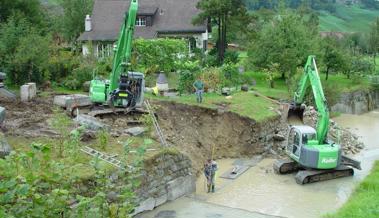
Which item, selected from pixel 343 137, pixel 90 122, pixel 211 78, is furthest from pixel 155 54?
pixel 90 122

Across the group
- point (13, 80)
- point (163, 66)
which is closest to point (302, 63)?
point (163, 66)

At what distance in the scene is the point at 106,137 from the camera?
17984 mm

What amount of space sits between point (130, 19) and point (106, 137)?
5.53m

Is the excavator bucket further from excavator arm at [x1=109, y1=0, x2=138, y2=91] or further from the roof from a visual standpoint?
the roof

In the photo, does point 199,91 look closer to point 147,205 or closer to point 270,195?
point 270,195

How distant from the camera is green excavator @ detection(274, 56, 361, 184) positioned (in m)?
20.7

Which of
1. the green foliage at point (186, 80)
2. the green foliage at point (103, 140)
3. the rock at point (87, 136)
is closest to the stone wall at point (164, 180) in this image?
the green foliage at point (103, 140)

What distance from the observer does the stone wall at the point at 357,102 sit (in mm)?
39969

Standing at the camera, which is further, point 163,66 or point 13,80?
point 163,66

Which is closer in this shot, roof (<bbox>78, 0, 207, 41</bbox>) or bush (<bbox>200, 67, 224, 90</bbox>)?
bush (<bbox>200, 67, 224, 90</bbox>)

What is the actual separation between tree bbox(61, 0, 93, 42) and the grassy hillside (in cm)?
6831

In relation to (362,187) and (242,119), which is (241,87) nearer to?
(242,119)

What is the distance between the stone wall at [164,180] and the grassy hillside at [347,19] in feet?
315

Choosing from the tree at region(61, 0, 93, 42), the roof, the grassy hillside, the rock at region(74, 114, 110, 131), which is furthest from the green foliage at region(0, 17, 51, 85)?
the grassy hillside
